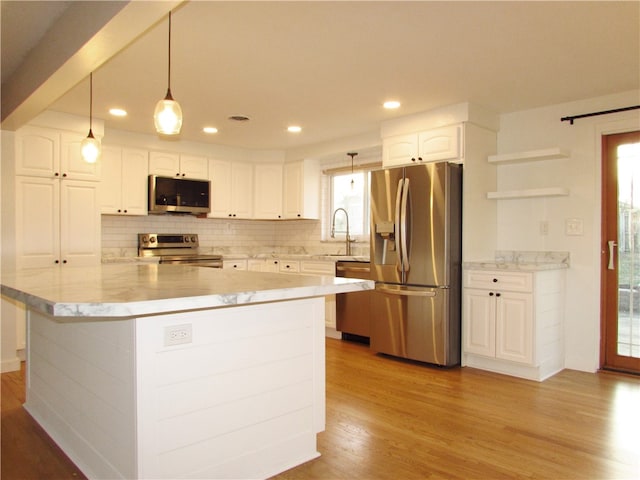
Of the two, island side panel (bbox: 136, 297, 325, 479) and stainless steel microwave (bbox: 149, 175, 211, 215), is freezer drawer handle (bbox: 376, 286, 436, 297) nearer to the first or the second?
island side panel (bbox: 136, 297, 325, 479)

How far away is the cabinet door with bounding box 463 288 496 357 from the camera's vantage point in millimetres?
3793

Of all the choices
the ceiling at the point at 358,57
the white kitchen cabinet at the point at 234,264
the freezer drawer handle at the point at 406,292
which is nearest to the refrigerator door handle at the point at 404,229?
the freezer drawer handle at the point at 406,292

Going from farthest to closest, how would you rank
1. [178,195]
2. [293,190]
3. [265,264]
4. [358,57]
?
[293,190], [265,264], [178,195], [358,57]

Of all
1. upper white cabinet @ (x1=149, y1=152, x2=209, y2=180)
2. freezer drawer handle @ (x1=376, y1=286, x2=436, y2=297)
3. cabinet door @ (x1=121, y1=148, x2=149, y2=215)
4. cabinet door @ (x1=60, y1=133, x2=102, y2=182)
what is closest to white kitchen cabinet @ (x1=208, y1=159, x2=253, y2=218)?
upper white cabinet @ (x1=149, y1=152, x2=209, y2=180)

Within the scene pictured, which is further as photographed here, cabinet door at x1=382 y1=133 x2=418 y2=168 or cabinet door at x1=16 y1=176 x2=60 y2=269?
A: cabinet door at x1=382 y1=133 x2=418 y2=168

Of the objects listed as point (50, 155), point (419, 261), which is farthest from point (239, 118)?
point (419, 261)

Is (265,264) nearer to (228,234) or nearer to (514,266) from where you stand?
(228,234)

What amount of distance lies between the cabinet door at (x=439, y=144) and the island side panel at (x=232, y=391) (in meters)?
2.35

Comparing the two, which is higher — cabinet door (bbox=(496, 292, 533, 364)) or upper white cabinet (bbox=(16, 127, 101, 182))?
upper white cabinet (bbox=(16, 127, 101, 182))

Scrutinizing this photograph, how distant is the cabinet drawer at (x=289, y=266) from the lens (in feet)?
17.9

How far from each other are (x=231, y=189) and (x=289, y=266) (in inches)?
50.8

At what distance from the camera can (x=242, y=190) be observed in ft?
19.6

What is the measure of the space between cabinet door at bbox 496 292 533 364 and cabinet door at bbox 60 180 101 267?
3767 millimetres

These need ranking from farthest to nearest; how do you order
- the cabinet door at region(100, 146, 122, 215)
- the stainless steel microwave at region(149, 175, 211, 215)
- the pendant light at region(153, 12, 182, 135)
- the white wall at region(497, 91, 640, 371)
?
the stainless steel microwave at region(149, 175, 211, 215) → the cabinet door at region(100, 146, 122, 215) → the white wall at region(497, 91, 640, 371) → the pendant light at region(153, 12, 182, 135)
